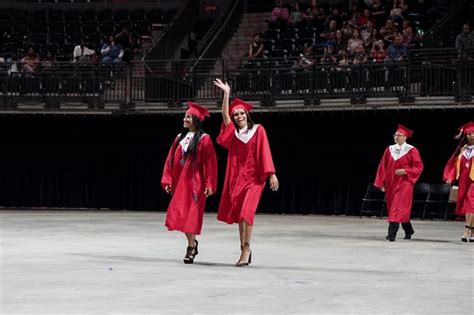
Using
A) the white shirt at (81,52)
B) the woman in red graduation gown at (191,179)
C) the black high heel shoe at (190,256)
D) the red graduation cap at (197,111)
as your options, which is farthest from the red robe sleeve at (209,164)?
the white shirt at (81,52)

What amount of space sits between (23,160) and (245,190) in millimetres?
17566

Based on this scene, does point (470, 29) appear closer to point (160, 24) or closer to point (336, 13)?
point (336, 13)

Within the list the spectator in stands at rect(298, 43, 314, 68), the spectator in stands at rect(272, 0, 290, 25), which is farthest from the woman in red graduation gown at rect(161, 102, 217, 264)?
the spectator in stands at rect(272, 0, 290, 25)

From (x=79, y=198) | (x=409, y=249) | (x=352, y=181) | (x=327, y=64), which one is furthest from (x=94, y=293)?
(x=79, y=198)

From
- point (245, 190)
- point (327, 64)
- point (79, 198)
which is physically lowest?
point (79, 198)

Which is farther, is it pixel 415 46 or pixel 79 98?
pixel 79 98

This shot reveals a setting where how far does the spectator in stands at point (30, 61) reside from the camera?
26.7 meters

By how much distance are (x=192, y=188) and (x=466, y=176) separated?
6.48 metres

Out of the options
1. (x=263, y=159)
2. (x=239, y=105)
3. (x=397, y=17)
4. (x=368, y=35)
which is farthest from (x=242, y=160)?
(x=397, y=17)

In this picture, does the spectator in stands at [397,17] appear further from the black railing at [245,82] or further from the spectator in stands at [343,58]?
the black railing at [245,82]

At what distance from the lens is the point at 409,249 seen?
50.8 ft

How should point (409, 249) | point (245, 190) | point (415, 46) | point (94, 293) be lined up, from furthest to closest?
point (415, 46) < point (409, 249) < point (245, 190) < point (94, 293)

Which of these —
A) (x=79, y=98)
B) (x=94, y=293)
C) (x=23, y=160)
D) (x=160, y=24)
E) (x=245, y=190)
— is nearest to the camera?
(x=94, y=293)

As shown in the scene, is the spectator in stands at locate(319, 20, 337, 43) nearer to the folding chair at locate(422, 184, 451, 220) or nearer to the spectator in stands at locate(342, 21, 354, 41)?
the spectator in stands at locate(342, 21, 354, 41)
